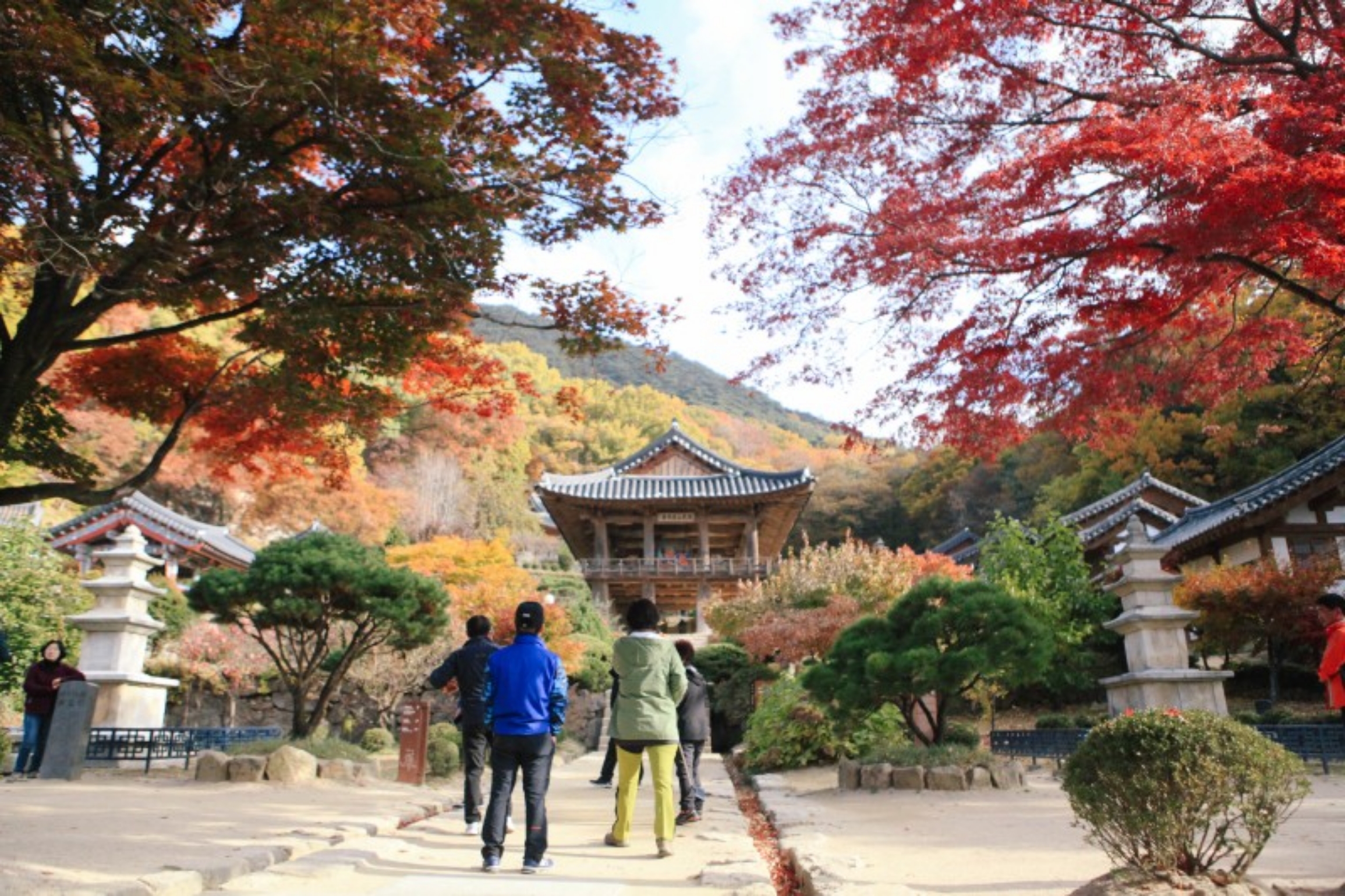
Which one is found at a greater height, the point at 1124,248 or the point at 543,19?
the point at 543,19

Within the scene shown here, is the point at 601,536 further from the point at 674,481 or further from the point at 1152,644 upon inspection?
the point at 1152,644

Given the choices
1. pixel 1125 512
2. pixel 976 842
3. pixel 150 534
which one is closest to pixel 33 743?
pixel 976 842

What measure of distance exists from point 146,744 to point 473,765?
5.54m

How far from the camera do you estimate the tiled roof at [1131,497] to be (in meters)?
25.6

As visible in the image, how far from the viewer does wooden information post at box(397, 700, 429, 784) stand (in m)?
8.98

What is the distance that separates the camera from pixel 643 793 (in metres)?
8.60

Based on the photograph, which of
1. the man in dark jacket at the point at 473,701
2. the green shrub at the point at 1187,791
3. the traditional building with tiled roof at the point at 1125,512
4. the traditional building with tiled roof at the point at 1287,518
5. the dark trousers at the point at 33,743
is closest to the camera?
the green shrub at the point at 1187,791

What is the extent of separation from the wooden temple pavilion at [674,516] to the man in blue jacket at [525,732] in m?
24.6

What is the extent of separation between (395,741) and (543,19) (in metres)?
12.9

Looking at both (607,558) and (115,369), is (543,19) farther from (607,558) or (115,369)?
(607,558)

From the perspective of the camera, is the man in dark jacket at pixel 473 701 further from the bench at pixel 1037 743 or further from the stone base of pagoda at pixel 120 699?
the stone base of pagoda at pixel 120 699

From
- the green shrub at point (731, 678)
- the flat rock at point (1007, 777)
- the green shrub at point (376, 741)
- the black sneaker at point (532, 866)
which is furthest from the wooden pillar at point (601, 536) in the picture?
the black sneaker at point (532, 866)

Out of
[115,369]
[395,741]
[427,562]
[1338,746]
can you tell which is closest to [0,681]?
[395,741]

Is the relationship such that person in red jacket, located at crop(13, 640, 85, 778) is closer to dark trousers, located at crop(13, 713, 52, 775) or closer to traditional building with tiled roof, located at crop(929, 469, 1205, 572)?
dark trousers, located at crop(13, 713, 52, 775)
